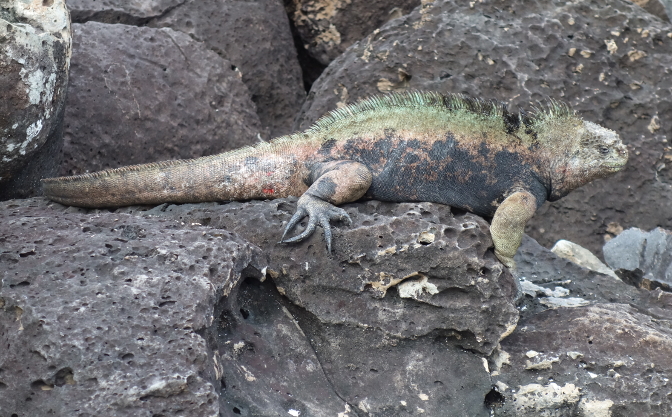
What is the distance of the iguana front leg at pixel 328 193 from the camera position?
10.9 feet

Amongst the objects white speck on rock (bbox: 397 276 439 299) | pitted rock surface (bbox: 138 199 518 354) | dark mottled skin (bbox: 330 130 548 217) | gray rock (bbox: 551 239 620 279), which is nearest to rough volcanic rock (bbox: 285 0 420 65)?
gray rock (bbox: 551 239 620 279)

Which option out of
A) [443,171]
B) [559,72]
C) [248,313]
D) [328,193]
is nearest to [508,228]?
[443,171]

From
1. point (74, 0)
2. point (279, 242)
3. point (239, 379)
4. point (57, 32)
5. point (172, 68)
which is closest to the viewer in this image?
point (239, 379)

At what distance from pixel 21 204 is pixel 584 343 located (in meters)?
2.65

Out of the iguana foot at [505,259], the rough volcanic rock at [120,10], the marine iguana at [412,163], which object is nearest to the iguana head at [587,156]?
the marine iguana at [412,163]

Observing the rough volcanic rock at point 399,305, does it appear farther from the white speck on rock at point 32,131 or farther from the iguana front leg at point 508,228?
the white speck on rock at point 32,131

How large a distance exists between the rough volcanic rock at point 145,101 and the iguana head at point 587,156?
2.13 m

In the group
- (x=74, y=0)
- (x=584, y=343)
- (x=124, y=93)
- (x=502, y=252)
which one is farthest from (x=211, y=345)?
(x=74, y=0)

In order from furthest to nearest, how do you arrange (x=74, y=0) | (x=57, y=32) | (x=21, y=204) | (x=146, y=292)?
(x=74, y=0), (x=21, y=204), (x=57, y=32), (x=146, y=292)

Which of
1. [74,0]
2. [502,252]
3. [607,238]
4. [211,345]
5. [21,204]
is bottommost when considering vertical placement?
[607,238]

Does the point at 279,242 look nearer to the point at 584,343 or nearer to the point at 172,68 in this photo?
the point at 584,343

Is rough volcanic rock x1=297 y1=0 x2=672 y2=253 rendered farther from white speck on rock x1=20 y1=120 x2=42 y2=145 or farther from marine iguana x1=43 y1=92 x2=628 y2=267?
white speck on rock x1=20 y1=120 x2=42 y2=145

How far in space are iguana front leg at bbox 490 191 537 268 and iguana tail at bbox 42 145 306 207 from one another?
3.50 feet

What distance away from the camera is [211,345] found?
2773 millimetres
